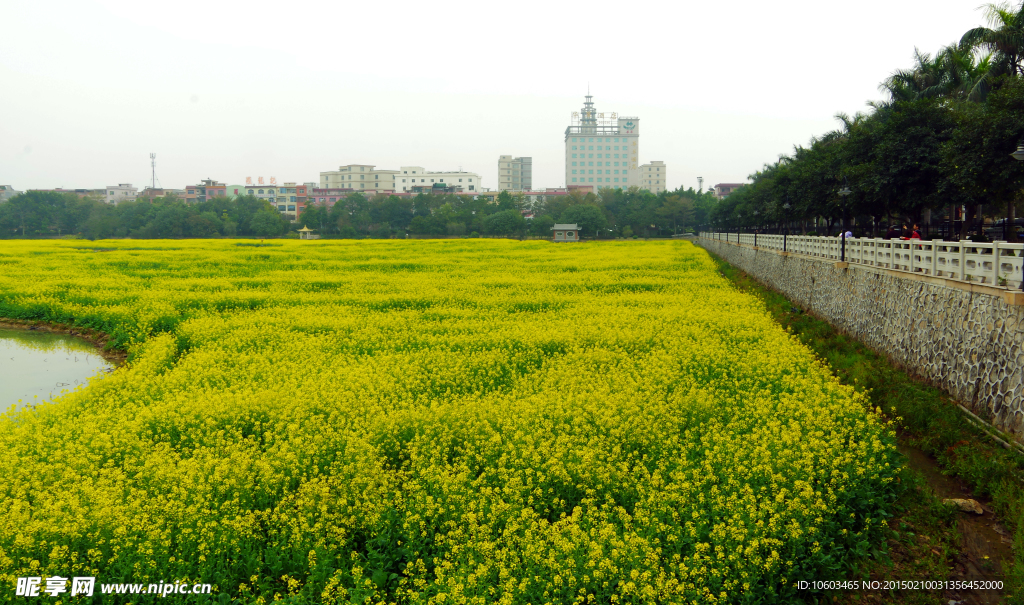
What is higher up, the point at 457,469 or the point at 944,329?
the point at 944,329

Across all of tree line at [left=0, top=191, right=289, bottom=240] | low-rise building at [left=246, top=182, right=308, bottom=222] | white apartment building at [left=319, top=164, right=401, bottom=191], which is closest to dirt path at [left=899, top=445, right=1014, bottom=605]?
tree line at [left=0, top=191, right=289, bottom=240]

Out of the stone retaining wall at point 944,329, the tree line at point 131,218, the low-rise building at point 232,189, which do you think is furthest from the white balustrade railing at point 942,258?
the low-rise building at point 232,189

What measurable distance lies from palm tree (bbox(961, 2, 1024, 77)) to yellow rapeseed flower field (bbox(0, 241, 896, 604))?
18550 millimetres

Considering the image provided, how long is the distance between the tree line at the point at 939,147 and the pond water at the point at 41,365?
18.9m

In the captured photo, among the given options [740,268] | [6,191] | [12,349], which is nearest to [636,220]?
[740,268]

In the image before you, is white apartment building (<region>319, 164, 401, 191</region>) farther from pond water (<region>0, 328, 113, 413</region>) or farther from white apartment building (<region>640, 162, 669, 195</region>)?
pond water (<region>0, 328, 113, 413</region>)

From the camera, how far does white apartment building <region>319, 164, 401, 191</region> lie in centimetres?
12762

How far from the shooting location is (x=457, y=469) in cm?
669

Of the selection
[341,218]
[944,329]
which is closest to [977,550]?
[944,329]

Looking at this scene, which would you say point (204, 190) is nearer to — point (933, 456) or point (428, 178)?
point (428, 178)

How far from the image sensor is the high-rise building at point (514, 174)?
545ft

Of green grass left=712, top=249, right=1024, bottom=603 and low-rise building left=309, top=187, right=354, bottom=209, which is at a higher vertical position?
low-rise building left=309, top=187, right=354, bottom=209

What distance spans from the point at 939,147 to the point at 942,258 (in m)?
10.1

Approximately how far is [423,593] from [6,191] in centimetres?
16206
